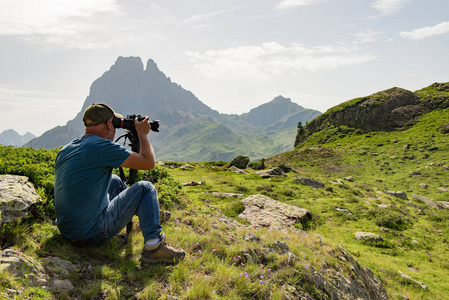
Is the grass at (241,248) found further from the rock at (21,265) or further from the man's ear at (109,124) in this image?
the man's ear at (109,124)

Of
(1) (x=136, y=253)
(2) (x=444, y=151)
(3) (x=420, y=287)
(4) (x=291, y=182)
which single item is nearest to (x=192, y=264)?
(1) (x=136, y=253)

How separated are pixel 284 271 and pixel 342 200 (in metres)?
17.0

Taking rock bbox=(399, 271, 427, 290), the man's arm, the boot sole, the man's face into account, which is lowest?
rock bbox=(399, 271, 427, 290)

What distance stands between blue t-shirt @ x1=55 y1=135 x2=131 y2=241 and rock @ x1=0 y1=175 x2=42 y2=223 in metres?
1.19

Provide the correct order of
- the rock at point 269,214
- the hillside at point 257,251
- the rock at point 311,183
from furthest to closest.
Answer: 1. the rock at point 311,183
2. the rock at point 269,214
3. the hillside at point 257,251

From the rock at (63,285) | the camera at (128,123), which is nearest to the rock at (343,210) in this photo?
the camera at (128,123)

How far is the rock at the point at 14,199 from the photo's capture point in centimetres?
525

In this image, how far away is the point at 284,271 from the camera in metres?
5.80

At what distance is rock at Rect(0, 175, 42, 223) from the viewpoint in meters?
5.25

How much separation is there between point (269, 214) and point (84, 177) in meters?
11.8

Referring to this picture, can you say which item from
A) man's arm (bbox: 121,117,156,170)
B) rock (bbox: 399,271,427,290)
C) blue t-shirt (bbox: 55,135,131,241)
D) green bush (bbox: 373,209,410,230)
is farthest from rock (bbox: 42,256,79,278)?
green bush (bbox: 373,209,410,230)

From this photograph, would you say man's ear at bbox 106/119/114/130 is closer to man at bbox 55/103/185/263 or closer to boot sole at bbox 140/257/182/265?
man at bbox 55/103/185/263

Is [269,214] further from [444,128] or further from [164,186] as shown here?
[444,128]

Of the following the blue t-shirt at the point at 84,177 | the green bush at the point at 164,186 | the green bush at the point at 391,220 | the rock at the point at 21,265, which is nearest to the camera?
the rock at the point at 21,265
